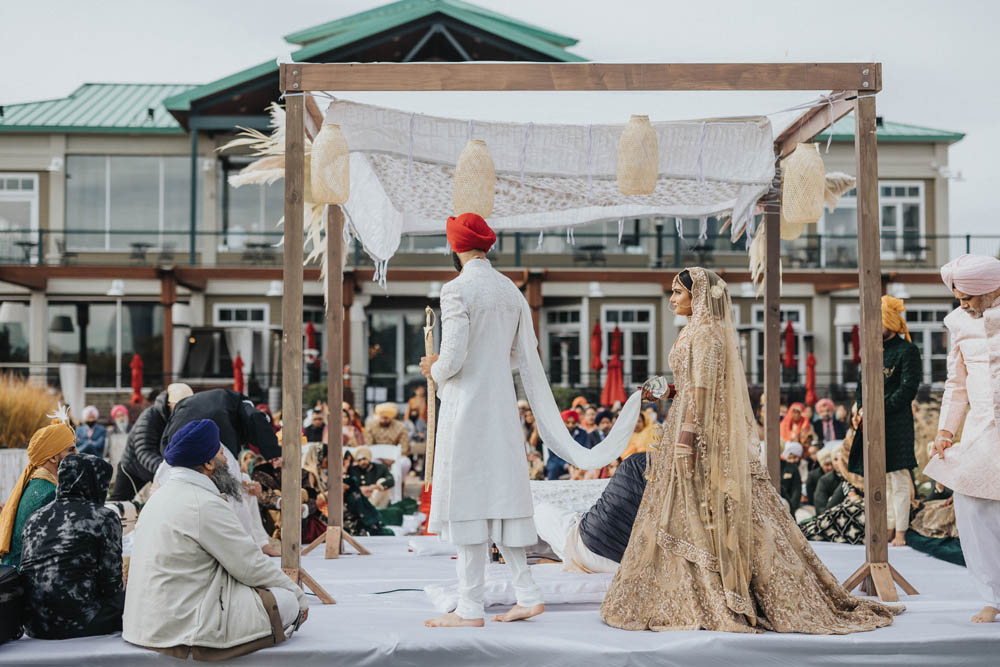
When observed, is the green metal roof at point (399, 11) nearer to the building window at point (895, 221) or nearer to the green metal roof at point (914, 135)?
the green metal roof at point (914, 135)

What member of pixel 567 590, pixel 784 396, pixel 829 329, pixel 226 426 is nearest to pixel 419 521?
pixel 226 426

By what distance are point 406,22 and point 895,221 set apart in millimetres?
12258

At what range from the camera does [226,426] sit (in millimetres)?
6215

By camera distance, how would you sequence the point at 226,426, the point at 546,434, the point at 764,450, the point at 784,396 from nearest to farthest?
Result: the point at 546,434, the point at 226,426, the point at 764,450, the point at 784,396

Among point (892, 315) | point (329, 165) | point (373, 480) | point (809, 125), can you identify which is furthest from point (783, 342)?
point (329, 165)

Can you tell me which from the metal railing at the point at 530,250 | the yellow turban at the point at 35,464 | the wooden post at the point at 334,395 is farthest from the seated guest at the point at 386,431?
the metal railing at the point at 530,250

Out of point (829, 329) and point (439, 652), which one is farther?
point (829, 329)

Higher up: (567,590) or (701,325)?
(701,325)

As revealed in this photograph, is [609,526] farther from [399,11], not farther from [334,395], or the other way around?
[399,11]

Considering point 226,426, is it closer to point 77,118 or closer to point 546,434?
point 546,434

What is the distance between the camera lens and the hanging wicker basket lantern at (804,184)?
5.47 meters

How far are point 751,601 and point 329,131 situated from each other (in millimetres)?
Result: 3065

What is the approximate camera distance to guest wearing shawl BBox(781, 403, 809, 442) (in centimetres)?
1211

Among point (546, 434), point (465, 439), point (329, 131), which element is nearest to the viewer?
point (465, 439)
